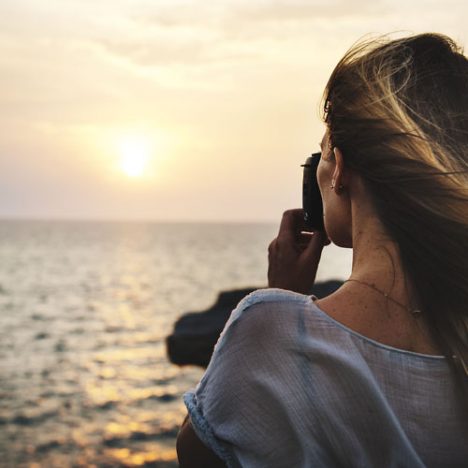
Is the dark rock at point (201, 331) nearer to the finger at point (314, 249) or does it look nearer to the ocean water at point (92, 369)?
the ocean water at point (92, 369)

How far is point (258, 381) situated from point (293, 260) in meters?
0.57

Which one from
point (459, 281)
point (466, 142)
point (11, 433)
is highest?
point (466, 142)

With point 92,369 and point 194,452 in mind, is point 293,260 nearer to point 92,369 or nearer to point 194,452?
point 194,452

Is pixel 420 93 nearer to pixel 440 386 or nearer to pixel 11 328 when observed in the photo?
pixel 440 386

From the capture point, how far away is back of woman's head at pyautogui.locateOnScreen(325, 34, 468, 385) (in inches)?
64.5

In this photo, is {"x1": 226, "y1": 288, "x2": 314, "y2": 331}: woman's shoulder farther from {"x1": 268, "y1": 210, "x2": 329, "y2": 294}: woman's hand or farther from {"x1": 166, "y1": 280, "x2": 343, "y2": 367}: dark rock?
{"x1": 166, "y1": 280, "x2": 343, "y2": 367}: dark rock

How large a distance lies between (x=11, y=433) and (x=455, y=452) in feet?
53.7

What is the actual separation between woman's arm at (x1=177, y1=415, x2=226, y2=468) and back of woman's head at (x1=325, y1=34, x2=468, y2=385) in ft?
1.96

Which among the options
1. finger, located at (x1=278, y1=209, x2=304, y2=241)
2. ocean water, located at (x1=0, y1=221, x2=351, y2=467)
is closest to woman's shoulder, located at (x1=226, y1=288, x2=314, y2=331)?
finger, located at (x1=278, y1=209, x2=304, y2=241)

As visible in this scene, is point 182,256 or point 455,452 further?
point 182,256

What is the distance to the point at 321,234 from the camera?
83.7 inches

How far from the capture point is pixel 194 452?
173cm

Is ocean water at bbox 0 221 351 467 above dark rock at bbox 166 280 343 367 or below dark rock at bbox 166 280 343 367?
below

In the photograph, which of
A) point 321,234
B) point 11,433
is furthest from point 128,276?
point 321,234
